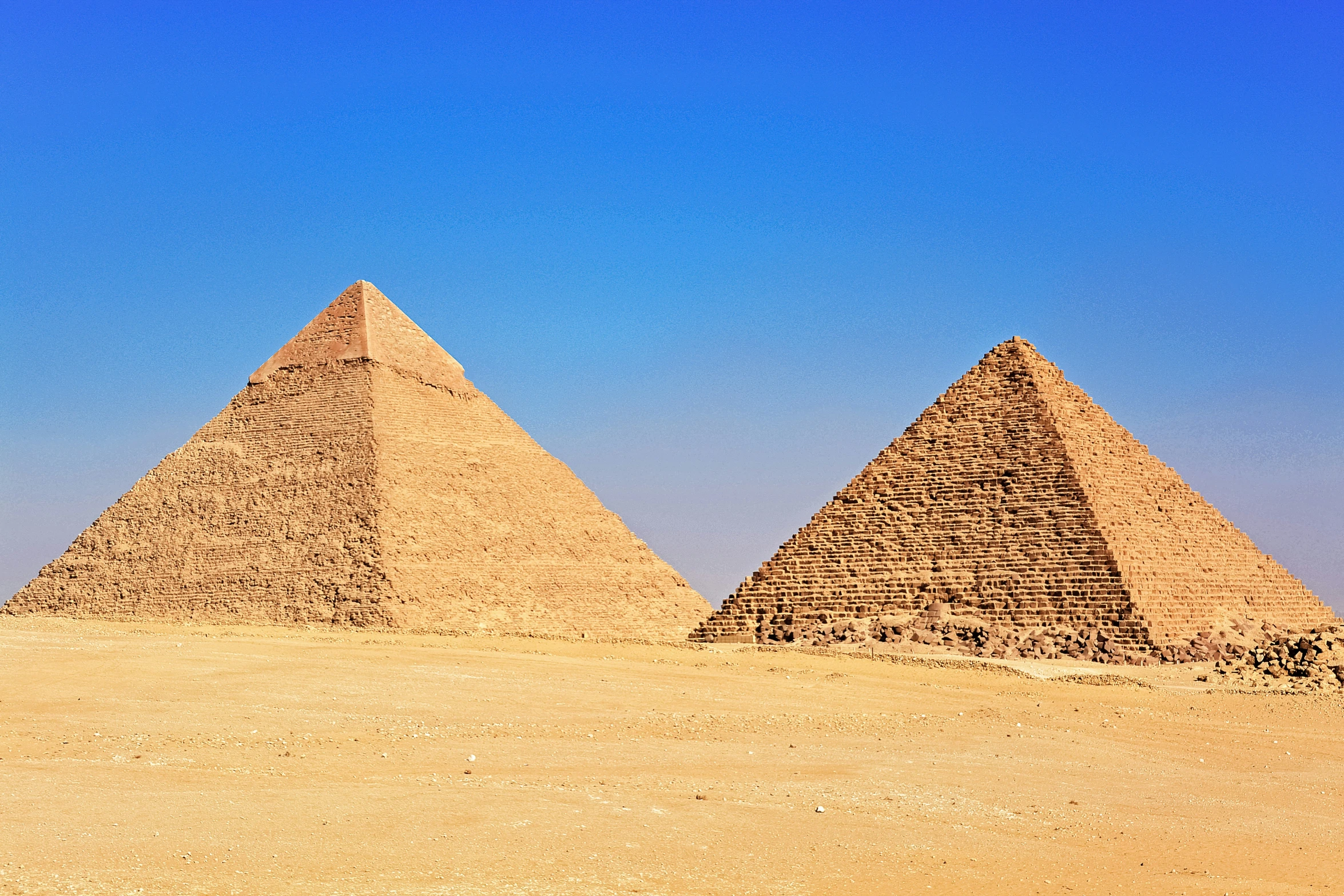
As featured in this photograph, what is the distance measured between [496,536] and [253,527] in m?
7.26

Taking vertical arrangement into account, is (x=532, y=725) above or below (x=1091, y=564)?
below

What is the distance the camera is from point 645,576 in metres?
43.7

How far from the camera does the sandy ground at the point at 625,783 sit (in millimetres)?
7363

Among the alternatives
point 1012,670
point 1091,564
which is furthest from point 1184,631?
point 1012,670

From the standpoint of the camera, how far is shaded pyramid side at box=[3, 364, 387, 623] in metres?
36.3

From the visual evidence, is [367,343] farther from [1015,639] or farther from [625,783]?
[625,783]

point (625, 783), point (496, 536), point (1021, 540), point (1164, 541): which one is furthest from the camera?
point (496, 536)

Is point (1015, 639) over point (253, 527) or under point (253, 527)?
under

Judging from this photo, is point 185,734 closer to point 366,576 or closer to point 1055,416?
point 1055,416

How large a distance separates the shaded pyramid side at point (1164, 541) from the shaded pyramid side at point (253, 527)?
58.5 feet

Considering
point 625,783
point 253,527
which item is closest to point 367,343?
point 253,527

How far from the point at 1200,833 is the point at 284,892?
6024 millimetres

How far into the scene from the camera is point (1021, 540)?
2581 cm

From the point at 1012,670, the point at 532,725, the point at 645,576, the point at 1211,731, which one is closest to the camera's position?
the point at 532,725
